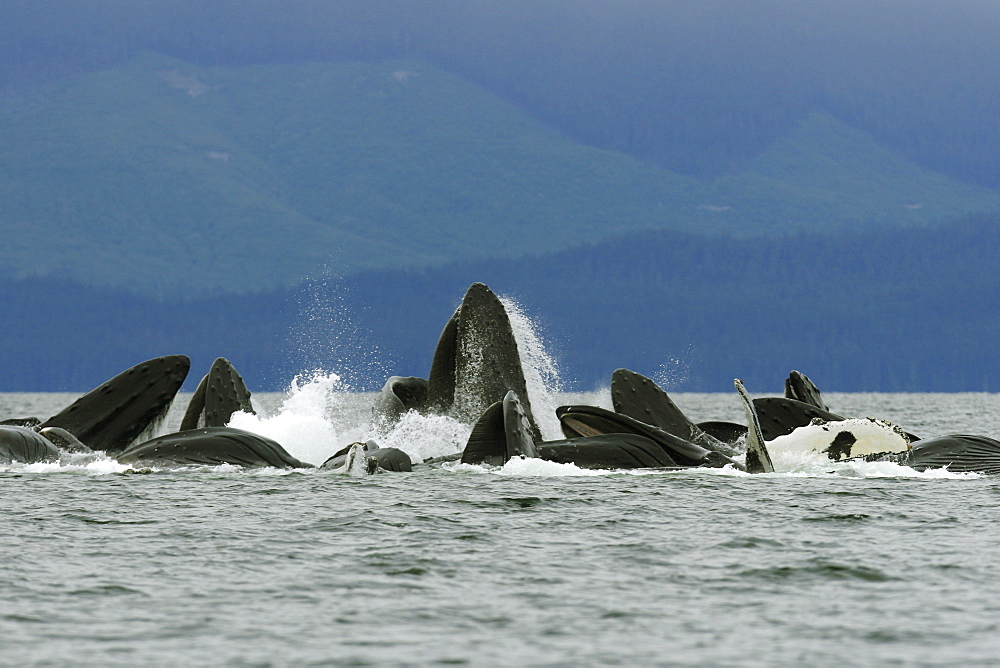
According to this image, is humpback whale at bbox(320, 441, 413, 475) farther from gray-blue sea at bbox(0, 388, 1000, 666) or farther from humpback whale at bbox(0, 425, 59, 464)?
humpback whale at bbox(0, 425, 59, 464)

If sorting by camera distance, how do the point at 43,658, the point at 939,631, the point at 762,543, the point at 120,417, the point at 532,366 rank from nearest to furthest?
1. the point at 43,658
2. the point at 939,631
3. the point at 762,543
4. the point at 120,417
5. the point at 532,366

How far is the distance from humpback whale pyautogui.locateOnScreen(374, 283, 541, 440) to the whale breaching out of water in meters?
0.02

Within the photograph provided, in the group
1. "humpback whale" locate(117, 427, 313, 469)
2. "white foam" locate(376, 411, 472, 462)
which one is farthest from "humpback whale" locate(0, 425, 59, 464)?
"white foam" locate(376, 411, 472, 462)

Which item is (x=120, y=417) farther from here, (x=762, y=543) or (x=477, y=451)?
(x=762, y=543)

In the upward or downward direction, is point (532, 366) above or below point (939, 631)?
above

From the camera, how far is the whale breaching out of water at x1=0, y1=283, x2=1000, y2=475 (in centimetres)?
1942

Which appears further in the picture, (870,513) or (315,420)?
(315,420)

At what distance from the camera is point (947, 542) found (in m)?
12.7

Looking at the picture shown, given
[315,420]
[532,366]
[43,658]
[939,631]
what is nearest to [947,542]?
[939,631]

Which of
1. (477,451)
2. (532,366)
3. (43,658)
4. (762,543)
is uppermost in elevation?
(532,366)

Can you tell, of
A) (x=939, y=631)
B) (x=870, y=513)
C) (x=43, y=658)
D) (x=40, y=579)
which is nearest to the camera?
(x=43, y=658)

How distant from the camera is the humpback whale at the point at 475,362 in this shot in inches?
852

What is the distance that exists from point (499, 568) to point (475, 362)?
1070cm

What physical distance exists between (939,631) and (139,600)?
18.9ft
